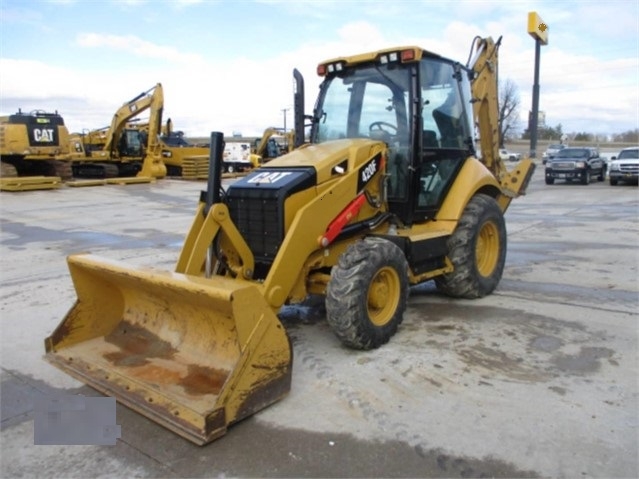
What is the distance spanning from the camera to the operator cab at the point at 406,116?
558 centimetres

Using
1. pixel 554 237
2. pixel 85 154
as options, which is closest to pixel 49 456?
pixel 554 237

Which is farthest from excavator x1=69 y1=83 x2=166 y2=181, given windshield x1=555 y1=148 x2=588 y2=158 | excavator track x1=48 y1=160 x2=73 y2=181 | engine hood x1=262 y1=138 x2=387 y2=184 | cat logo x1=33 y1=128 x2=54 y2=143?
engine hood x1=262 y1=138 x2=387 y2=184

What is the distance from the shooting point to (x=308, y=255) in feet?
15.2

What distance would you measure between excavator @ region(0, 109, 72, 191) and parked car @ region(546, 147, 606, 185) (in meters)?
22.3

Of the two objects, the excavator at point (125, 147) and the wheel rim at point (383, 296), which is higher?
the excavator at point (125, 147)

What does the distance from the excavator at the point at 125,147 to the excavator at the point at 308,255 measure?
854 inches

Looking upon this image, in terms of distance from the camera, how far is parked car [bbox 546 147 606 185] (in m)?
26.8

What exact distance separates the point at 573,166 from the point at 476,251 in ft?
75.8

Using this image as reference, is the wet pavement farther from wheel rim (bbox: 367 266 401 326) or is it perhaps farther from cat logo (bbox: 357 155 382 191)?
cat logo (bbox: 357 155 382 191)

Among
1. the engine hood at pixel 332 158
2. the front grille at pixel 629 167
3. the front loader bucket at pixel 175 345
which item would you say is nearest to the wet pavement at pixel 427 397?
the front loader bucket at pixel 175 345

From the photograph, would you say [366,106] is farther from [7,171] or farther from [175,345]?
[7,171]

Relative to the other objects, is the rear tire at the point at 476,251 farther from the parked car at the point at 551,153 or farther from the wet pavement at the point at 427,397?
the parked car at the point at 551,153

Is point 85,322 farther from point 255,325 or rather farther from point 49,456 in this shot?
point 255,325

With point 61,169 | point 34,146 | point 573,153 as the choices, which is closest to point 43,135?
point 34,146
